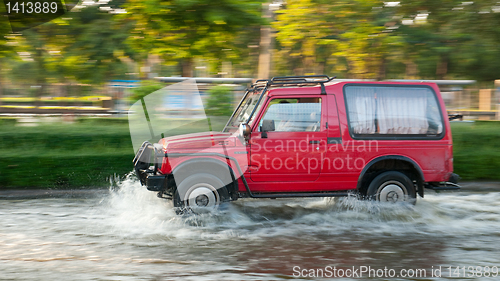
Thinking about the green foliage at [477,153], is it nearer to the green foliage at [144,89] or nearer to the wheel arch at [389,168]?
the wheel arch at [389,168]

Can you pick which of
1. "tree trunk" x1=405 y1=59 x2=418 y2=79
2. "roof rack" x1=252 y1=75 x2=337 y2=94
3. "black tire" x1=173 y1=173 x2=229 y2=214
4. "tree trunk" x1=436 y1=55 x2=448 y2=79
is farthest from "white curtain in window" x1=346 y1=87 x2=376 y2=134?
"tree trunk" x1=405 y1=59 x2=418 y2=79

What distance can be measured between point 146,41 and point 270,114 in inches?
150

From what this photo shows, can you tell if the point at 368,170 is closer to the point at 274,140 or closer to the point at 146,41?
the point at 274,140

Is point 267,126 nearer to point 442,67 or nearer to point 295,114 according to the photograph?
point 295,114

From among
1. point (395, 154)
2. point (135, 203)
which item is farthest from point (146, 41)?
point (395, 154)

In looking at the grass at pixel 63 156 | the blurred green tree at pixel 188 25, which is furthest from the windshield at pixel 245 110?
the blurred green tree at pixel 188 25

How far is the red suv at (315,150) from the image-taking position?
23.0 ft

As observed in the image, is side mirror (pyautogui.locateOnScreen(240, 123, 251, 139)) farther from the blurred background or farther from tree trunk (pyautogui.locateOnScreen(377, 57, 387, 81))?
tree trunk (pyautogui.locateOnScreen(377, 57, 387, 81))

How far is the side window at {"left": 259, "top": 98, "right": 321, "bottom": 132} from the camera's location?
713cm

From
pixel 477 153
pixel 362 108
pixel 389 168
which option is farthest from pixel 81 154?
pixel 477 153

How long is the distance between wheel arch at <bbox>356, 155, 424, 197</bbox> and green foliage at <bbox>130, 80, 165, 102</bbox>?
22.5 feet

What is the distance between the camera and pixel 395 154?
23.9 feet

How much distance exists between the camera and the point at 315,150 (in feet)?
23.5

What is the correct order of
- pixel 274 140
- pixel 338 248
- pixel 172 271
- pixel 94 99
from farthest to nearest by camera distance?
pixel 94 99 < pixel 274 140 < pixel 338 248 < pixel 172 271
